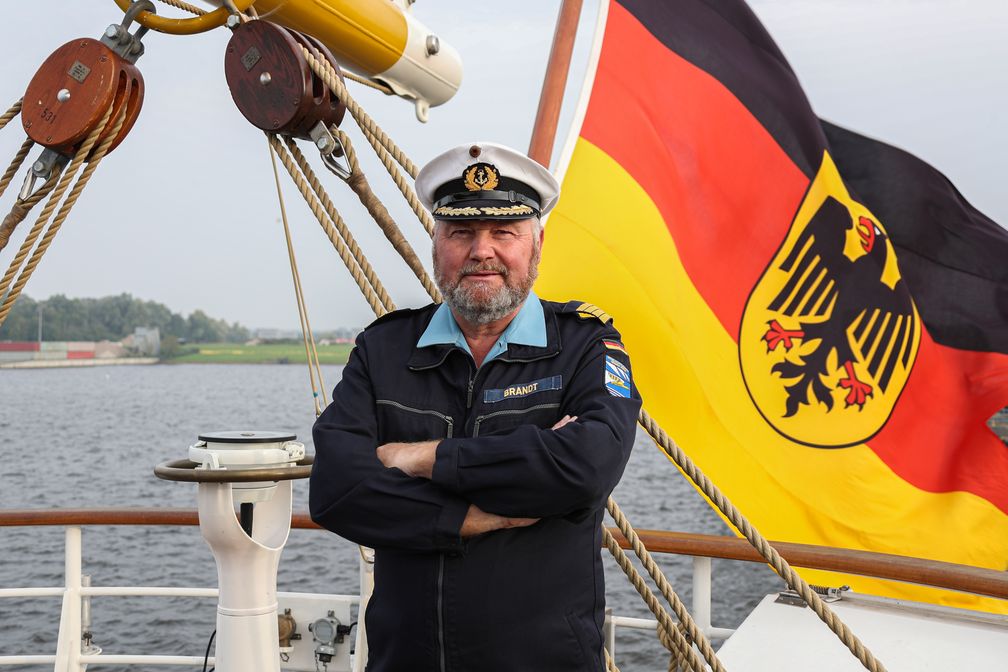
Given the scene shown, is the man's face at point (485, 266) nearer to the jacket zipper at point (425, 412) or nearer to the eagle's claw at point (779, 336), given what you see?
the jacket zipper at point (425, 412)

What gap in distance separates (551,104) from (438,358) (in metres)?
2.24

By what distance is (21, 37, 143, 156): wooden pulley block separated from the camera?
200 centimetres

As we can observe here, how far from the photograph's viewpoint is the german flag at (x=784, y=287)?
3150 mm

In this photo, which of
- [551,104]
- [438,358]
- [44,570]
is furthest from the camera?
[44,570]

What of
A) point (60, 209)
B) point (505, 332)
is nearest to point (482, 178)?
point (505, 332)

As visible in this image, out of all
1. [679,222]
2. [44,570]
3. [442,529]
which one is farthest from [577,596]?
[44,570]

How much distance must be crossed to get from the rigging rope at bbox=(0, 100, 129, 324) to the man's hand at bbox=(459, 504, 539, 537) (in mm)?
1297

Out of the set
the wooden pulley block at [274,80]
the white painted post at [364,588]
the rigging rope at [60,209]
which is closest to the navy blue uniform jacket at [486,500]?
the white painted post at [364,588]

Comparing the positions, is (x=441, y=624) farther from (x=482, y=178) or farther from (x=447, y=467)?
(x=482, y=178)

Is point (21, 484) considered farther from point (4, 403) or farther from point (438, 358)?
point (4, 403)

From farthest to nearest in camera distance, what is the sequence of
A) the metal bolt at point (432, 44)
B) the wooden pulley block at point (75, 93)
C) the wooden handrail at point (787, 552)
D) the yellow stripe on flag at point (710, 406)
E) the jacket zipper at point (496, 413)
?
the yellow stripe on flag at point (710, 406) → the metal bolt at point (432, 44) → the wooden handrail at point (787, 552) → the wooden pulley block at point (75, 93) → the jacket zipper at point (496, 413)

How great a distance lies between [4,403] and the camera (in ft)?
209

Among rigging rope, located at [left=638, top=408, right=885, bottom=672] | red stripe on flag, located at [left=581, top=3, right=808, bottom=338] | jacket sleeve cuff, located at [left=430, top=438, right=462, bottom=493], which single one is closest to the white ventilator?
jacket sleeve cuff, located at [left=430, top=438, right=462, bottom=493]

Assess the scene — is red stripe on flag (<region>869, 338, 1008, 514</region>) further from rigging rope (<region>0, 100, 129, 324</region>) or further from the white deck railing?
rigging rope (<region>0, 100, 129, 324</region>)
